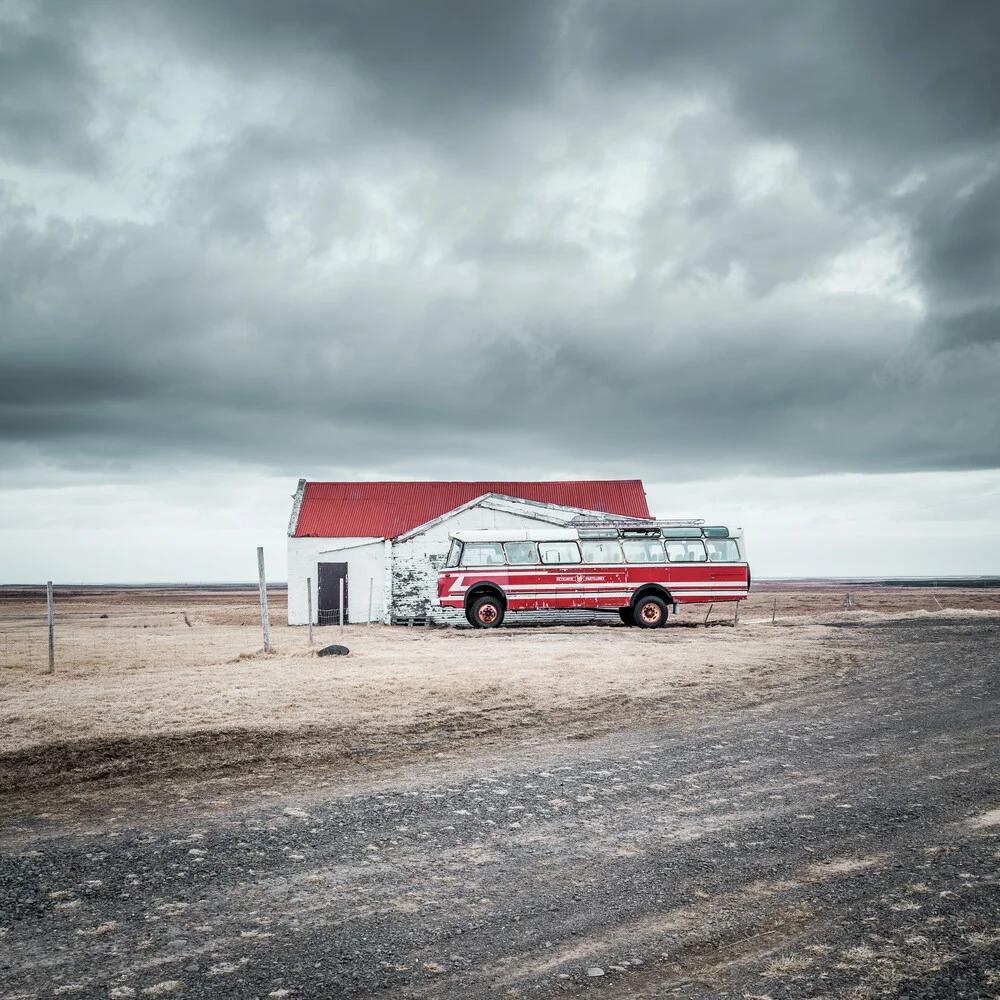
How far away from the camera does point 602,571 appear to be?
85.5 feet

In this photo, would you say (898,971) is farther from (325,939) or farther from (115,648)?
(115,648)

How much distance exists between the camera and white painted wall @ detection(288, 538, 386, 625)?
3234 cm

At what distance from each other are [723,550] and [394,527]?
1514cm

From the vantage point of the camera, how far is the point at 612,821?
233 inches

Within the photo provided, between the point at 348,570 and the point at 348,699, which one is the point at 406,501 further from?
the point at 348,699

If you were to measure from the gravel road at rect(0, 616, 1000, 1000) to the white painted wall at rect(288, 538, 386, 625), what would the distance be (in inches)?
979

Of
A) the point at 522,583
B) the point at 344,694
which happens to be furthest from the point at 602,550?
the point at 344,694

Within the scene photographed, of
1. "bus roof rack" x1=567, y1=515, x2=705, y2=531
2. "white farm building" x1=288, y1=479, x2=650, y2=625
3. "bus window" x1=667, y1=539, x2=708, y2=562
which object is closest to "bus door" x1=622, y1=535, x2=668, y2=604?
A: "bus window" x1=667, y1=539, x2=708, y2=562

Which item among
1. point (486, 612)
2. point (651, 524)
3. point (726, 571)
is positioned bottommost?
point (486, 612)

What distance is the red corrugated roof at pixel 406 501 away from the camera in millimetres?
34406

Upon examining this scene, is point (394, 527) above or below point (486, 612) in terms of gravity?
above

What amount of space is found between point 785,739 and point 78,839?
270 inches

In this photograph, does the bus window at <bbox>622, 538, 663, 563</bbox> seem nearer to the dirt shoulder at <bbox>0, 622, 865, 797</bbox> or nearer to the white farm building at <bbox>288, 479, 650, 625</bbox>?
the white farm building at <bbox>288, 479, 650, 625</bbox>

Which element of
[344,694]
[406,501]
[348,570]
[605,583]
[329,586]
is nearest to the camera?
[344,694]
